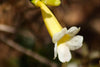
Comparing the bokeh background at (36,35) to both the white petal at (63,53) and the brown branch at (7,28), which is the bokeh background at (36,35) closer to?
the brown branch at (7,28)

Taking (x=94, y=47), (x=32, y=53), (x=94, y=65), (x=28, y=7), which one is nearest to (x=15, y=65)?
(x=32, y=53)

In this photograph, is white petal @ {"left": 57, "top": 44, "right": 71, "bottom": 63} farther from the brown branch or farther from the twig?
the brown branch

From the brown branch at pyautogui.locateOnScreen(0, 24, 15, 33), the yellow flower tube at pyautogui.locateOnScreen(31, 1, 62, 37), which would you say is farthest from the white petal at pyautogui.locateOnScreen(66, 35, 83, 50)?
the brown branch at pyautogui.locateOnScreen(0, 24, 15, 33)

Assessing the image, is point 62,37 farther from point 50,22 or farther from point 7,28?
point 7,28

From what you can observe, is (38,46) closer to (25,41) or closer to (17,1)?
(25,41)

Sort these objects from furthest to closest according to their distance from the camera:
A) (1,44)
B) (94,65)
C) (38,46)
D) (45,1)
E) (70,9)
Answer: (70,9) < (1,44) < (38,46) < (94,65) < (45,1)
